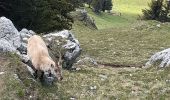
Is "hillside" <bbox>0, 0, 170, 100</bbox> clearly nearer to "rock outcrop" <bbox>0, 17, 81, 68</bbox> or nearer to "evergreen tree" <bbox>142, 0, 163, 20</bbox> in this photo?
"rock outcrop" <bbox>0, 17, 81, 68</bbox>

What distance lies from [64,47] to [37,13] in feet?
37.5

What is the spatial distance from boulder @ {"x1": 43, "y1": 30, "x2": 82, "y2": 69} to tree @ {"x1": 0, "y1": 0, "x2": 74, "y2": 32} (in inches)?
340

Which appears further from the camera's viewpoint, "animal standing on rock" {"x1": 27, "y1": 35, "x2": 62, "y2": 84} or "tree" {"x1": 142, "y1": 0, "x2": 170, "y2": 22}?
"tree" {"x1": 142, "y1": 0, "x2": 170, "y2": 22}

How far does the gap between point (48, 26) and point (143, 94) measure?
21663mm

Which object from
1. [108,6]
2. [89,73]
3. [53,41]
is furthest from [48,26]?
[108,6]

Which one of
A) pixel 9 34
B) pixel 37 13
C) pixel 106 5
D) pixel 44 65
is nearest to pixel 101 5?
pixel 106 5

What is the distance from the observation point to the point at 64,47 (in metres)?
31.9

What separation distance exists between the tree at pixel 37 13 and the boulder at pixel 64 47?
8.65m

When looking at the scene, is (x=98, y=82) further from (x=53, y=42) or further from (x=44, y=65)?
(x=53, y=42)

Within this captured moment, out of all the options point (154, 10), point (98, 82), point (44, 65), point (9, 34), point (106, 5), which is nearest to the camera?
point (44, 65)

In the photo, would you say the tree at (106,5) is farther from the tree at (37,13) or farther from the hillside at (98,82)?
the hillside at (98,82)

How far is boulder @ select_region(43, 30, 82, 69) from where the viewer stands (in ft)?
103

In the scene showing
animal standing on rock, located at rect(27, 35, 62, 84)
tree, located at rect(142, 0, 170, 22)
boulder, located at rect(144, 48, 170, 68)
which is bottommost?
tree, located at rect(142, 0, 170, 22)

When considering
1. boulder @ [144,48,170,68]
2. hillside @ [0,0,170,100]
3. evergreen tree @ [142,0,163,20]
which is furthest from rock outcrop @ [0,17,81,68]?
evergreen tree @ [142,0,163,20]
